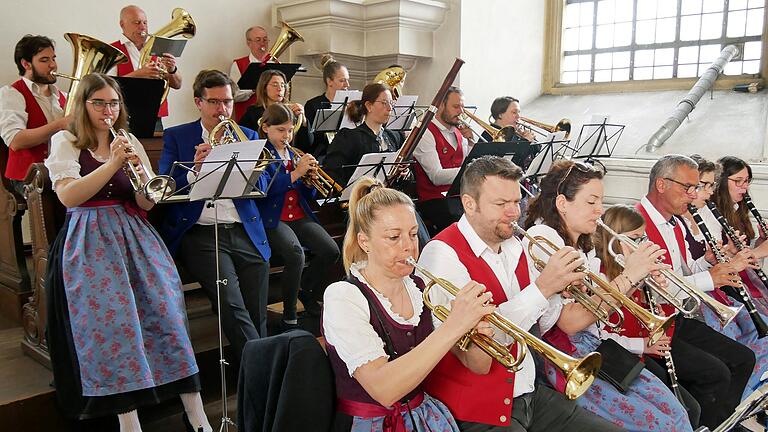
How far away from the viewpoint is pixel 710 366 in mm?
3057

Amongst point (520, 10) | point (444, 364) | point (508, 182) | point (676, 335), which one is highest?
point (520, 10)

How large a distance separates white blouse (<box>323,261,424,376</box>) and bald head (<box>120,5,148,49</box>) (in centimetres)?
376

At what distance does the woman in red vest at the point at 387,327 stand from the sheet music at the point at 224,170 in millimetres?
804

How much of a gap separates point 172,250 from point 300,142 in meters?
1.81

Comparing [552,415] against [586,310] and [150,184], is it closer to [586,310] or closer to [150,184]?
[586,310]

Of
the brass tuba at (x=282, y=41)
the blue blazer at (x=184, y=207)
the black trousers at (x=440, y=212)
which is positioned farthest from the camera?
the brass tuba at (x=282, y=41)

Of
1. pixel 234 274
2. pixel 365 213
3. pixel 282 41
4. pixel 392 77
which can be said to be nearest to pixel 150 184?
pixel 234 274

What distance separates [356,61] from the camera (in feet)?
22.6

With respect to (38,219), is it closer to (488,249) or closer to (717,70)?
(488,249)

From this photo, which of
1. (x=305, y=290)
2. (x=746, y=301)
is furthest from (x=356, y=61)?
(x=746, y=301)

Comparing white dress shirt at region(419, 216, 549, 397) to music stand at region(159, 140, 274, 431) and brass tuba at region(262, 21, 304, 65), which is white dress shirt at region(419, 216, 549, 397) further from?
brass tuba at region(262, 21, 304, 65)

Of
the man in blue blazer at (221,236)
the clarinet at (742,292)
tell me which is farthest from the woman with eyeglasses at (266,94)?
the clarinet at (742,292)

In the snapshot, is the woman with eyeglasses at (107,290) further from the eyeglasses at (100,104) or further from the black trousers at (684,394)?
the black trousers at (684,394)

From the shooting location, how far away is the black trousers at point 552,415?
2.26m
